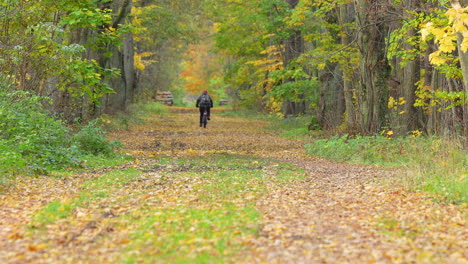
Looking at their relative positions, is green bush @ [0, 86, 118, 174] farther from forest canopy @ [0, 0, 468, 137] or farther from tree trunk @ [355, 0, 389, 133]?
tree trunk @ [355, 0, 389, 133]

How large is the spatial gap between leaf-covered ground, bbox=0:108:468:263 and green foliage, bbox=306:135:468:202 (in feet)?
1.38

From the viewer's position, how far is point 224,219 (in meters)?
6.89

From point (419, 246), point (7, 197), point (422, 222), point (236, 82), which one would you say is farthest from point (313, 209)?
point (236, 82)

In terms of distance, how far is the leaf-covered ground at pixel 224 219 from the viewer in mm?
5449

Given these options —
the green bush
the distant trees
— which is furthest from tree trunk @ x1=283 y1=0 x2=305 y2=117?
the green bush

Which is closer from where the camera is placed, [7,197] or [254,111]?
[7,197]

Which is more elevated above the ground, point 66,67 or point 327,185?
point 66,67

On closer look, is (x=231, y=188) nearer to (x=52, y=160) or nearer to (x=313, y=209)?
(x=313, y=209)

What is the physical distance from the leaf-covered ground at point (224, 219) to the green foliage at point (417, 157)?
0.42 m

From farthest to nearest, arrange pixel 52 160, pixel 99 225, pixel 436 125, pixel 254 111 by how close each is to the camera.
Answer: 1. pixel 254 111
2. pixel 436 125
3. pixel 52 160
4. pixel 99 225

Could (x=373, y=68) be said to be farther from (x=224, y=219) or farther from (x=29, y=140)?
(x=224, y=219)

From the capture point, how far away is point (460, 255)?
5371 mm

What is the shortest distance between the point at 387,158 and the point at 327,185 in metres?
4.22

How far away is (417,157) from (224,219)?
6.23 metres
